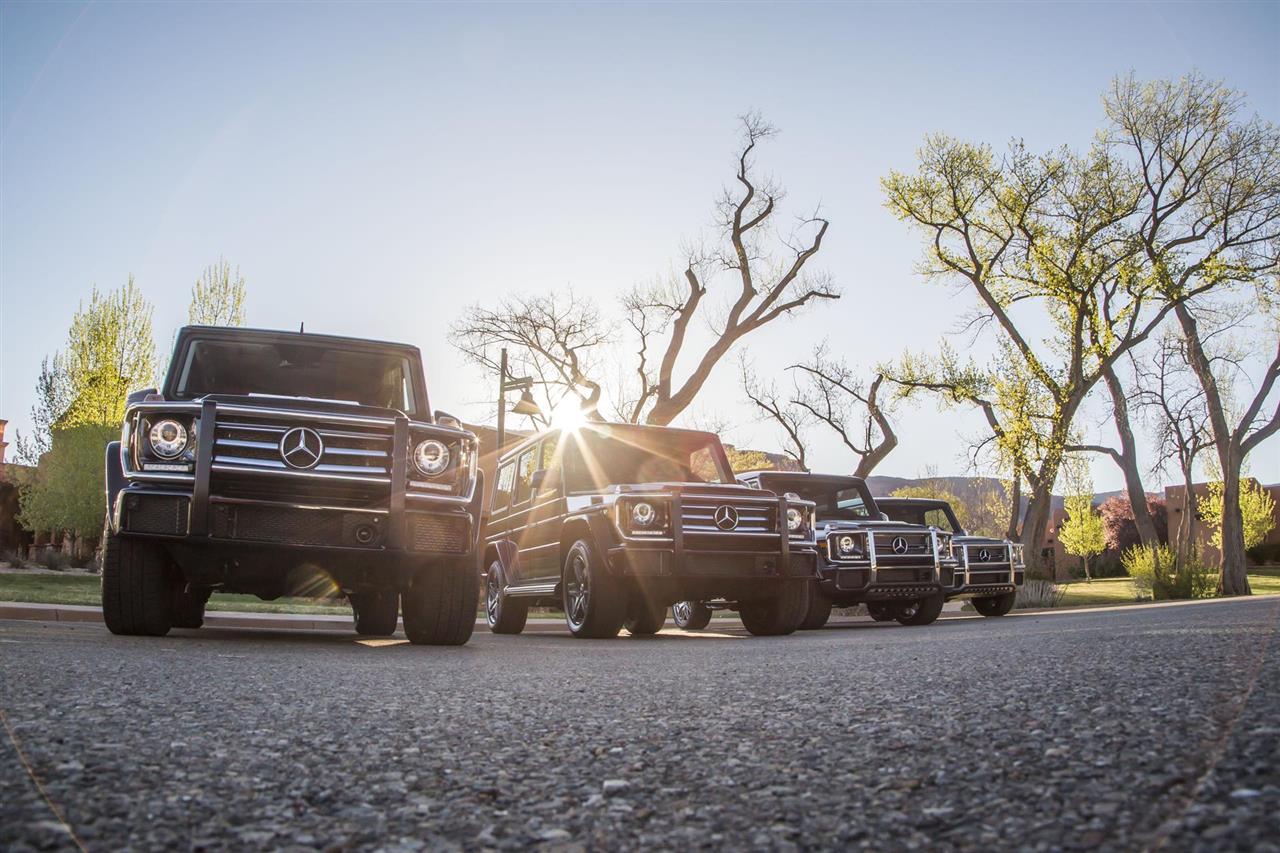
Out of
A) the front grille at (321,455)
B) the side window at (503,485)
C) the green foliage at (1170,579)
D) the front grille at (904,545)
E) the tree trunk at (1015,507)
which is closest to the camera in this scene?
the front grille at (321,455)

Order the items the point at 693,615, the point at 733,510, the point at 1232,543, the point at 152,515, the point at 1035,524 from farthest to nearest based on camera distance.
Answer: the point at 1035,524, the point at 1232,543, the point at 693,615, the point at 733,510, the point at 152,515

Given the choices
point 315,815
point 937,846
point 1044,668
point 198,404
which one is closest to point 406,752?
point 315,815

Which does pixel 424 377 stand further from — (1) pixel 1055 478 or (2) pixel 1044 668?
(1) pixel 1055 478

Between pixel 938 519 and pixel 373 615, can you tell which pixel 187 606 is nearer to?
pixel 373 615

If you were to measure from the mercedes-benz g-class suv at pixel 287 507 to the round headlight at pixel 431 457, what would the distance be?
1 centimetres

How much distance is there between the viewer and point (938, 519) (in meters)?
16.6

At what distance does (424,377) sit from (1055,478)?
889 inches

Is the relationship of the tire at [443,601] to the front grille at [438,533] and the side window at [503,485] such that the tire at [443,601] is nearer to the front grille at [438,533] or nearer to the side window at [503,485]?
the front grille at [438,533]

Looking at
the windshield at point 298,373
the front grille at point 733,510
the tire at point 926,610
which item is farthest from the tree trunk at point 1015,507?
the windshield at point 298,373

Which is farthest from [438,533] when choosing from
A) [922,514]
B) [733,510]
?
[922,514]

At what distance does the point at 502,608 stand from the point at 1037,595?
14215 mm

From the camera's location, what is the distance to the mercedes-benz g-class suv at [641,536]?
9453 mm

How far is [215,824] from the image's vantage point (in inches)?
82.7

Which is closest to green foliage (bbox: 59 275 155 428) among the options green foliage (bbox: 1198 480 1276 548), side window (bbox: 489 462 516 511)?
side window (bbox: 489 462 516 511)
